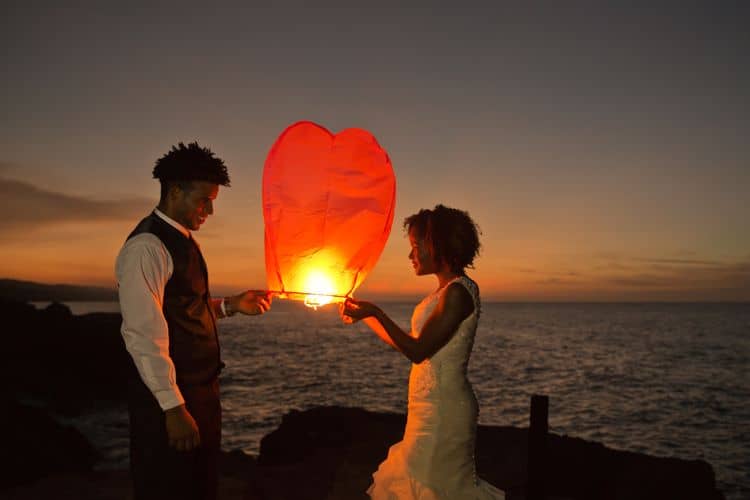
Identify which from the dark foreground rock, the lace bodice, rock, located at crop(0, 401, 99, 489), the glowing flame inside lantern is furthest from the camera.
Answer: rock, located at crop(0, 401, 99, 489)

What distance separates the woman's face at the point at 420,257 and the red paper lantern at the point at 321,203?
33 cm

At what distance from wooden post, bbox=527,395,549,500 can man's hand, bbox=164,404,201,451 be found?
13.1 feet

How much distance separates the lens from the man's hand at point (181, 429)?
262cm

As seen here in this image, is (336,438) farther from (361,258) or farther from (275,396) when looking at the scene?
(275,396)

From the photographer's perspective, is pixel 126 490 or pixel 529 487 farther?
pixel 126 490

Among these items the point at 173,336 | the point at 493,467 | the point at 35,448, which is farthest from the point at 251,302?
the point at 35,448

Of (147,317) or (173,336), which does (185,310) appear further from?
(147,317)

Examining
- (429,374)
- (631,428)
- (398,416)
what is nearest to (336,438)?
(398,416)

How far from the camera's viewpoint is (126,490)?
648 cm

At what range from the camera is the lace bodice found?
3295 millimetres

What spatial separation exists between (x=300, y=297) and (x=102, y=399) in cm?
2442

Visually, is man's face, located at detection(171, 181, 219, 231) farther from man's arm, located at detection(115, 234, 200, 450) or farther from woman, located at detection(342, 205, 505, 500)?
woman, located at detection(342, 205, 505, 500)

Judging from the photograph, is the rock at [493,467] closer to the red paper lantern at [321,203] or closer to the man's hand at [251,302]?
the man's hand at [251,302]

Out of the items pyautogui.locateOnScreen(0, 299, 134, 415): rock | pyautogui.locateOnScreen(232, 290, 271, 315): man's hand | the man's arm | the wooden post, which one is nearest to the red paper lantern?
pyautogui.locateOnScreen(232, 290, 271, 315): man's hand
